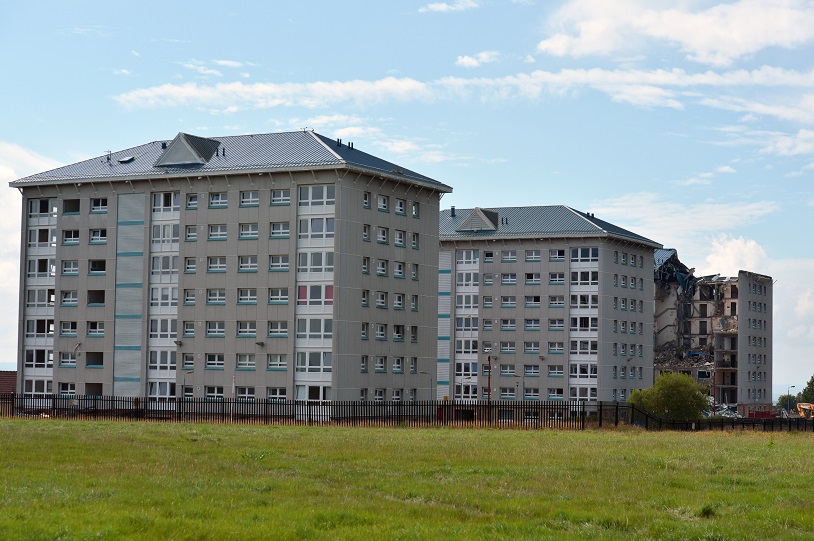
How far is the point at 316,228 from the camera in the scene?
80000mm

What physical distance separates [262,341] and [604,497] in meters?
58.8

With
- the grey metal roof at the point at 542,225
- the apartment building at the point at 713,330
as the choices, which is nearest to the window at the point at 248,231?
the grey metal roof at the point at 542,225

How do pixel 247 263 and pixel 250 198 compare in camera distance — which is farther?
pixel 247 263

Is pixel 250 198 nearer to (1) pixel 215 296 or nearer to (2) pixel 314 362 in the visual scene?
(1) pixel 215 296

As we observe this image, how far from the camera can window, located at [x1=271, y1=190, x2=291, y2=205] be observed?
81.0 meters

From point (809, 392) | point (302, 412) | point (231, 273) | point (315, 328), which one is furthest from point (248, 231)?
point (809, 392)

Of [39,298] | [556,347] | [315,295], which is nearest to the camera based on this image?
[315,295]

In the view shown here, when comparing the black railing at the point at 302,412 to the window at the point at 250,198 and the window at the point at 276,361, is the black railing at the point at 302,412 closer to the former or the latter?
the window at the point at 276,361

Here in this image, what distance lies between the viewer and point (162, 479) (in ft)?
81.5

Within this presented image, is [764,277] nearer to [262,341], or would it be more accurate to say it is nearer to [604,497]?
[262,341]

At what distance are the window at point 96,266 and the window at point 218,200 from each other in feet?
33.7

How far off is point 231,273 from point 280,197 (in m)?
6.62

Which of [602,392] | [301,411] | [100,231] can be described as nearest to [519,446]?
[301,411]

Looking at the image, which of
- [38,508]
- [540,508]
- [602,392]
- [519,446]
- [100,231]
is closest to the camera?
[38,508]
